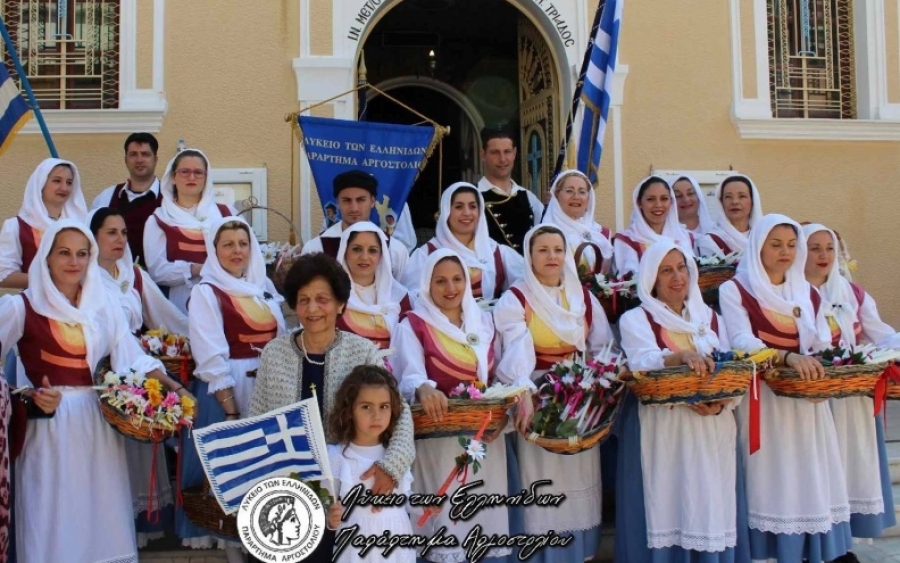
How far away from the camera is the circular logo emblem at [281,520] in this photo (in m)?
3.43

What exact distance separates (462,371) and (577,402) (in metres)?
0.57

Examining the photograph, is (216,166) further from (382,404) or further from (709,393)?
(709,393)

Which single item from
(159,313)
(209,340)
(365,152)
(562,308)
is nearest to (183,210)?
(159,313)

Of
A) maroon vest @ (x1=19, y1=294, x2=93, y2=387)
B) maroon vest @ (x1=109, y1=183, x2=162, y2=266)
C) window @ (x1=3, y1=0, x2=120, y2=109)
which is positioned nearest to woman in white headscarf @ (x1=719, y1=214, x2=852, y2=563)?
maroon vest @ (x1=19, y1=294, x2=93, y2=387)

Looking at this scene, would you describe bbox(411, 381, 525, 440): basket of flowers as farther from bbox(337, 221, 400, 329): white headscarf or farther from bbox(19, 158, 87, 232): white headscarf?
bbox(19, 158, 87, 232): white headscarf

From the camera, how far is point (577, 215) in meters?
5.69

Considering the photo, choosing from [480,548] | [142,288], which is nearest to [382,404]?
[480,548]

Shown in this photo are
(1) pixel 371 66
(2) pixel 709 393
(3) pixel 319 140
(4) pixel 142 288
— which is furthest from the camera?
(1) pixel 371 66

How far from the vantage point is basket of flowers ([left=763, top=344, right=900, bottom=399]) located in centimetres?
424

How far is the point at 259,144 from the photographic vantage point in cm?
731

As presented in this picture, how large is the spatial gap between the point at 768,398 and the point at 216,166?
15.2 ft

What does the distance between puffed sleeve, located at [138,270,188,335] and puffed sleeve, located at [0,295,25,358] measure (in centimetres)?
88

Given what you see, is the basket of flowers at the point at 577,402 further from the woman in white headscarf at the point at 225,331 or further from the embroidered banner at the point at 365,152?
the embroidered banner at the point at 365,152

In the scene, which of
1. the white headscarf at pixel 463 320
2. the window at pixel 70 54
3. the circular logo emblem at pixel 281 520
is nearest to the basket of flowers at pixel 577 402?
the white headscarf at pixel 463 320
